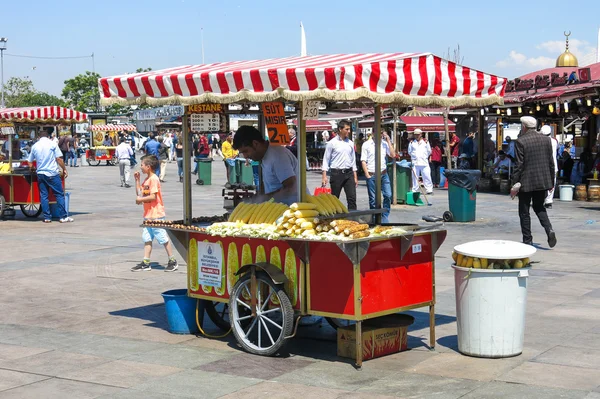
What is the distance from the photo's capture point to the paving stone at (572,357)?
270 inches

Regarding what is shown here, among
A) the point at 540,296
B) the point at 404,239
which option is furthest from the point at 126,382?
the point at 540,296

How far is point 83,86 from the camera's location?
9262 cm

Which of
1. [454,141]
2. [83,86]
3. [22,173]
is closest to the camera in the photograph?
[22,173]

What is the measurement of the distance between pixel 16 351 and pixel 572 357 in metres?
4.71

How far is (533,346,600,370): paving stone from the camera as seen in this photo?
270 inches

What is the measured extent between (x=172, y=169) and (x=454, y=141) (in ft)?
49.1

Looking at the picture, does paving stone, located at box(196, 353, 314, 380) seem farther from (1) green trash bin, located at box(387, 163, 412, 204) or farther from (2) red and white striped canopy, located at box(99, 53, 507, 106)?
(1) green trash bin, located at box(387, 163, 412, 204)

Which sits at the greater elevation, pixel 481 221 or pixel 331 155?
pixel 331 155

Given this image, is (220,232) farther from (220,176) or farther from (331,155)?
(220,176)

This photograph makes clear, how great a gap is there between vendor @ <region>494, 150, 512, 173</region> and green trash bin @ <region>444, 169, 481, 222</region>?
8.90 meters

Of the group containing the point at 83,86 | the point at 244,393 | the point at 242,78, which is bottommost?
the point at 244,393

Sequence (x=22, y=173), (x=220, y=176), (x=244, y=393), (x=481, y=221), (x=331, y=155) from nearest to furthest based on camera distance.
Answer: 1. (x=244, y=393)
2. (x=331, y=155)
3. (x=481, y=221)
4. (x=22, y=173)
5. (x=220, y=176)

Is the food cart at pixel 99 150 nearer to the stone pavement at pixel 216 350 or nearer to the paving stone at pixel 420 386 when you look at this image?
the stone pavement at pixel 216 350

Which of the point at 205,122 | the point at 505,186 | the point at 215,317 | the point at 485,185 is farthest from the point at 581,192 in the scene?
the point at 215,317
